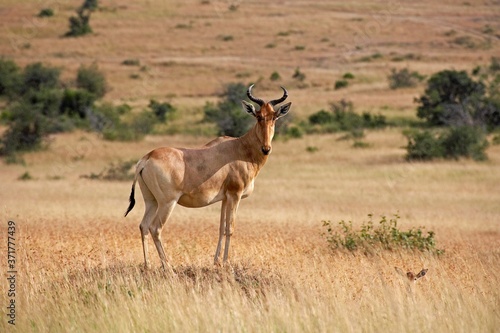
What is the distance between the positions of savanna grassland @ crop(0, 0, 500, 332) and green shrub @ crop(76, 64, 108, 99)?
229cm

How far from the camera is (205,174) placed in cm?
1164

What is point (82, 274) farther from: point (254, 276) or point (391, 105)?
point (391, 105)

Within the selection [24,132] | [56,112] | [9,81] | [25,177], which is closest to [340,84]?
[56,112]

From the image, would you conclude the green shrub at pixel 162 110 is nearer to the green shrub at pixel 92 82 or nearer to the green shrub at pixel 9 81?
the green shrub at pixel 92 82

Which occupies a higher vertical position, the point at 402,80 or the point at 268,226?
the point at 268,226

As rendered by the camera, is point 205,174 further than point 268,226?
No

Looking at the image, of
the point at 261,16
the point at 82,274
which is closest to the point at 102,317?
the point at 82,274

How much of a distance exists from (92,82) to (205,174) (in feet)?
148

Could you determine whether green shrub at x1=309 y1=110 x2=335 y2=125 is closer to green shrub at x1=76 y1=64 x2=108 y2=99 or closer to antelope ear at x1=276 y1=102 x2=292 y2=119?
green shrub at x1=76 y1=64 x2=108 y2=99

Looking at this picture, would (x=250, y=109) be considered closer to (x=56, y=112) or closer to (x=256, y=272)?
(x=256, y=272)

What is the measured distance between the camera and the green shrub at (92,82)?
5512 centimetres

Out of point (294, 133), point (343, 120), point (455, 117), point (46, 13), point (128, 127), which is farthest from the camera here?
point (46, 13)

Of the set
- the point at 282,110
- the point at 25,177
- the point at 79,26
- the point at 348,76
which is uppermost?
the point at 282,110

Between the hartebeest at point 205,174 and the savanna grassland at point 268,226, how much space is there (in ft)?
2.17
